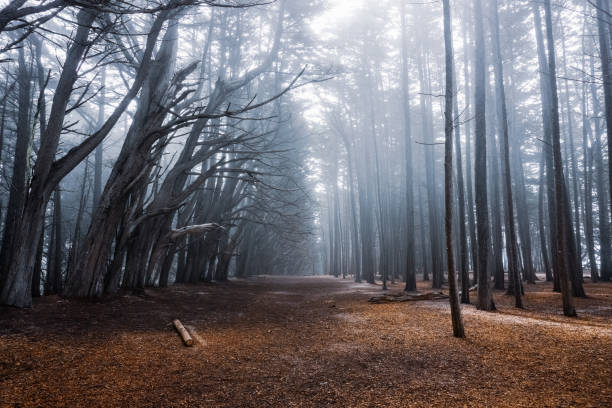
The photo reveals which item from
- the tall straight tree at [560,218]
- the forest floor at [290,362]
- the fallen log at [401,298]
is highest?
the tall straight tree at [560,218]

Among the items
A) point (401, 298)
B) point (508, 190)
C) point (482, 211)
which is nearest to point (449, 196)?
point (482, 211)

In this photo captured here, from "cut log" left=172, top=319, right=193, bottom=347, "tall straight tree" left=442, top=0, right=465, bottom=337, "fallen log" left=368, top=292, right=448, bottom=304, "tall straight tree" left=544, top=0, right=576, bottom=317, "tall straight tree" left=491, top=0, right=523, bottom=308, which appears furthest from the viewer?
"fallen log" left=368, top=292, right=448, bottom=304

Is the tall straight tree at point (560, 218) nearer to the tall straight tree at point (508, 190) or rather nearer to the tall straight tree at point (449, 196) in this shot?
the tall straight tree at point (508, 190)

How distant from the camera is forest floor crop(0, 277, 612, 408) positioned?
3111 mm

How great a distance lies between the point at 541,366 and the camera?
12.5 feet

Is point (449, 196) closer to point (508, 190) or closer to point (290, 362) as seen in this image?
point (290, 362)

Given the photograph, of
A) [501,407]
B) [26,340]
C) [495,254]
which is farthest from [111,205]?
[495,254]

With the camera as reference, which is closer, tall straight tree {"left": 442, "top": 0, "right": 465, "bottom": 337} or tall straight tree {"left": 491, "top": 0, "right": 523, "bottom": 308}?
tall straight tree {"left": 442, "top": 0, "right": 465, "bottom": 337}

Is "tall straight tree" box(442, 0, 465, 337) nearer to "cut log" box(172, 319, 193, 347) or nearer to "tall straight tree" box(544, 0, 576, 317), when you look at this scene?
"tall straight tree" box(544, 0, 576, 317)

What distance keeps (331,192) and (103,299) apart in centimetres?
3453

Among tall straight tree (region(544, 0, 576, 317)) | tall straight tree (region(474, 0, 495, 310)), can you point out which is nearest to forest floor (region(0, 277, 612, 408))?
tall straight tree (region(544, 0, 576, 317))

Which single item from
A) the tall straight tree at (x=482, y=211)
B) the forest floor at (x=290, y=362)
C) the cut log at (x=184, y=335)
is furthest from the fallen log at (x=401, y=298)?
the cut log at (x=184, y=335)

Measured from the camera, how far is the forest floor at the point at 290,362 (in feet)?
10.2

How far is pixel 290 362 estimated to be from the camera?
4195 millimetres
